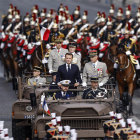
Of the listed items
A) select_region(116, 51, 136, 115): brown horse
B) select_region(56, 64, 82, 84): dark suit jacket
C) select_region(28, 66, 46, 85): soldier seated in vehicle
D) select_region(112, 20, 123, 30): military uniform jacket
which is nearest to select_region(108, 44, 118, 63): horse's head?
select_region(116, 51, 136, 115): brown horse

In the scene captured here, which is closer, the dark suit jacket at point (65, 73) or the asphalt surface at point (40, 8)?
the dark suit jacket at point (65, 73)

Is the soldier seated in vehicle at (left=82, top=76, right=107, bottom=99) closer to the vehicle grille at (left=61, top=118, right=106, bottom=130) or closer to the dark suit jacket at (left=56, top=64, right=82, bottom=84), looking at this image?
the vehicle grille at (left=61, top=118, right=106, bottom=130)

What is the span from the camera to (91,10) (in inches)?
2085

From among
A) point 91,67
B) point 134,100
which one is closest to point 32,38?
point 134,100

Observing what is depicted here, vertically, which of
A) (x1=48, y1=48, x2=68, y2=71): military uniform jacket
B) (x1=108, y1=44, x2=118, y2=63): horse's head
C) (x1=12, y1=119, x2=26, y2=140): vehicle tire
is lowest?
(x1=12, y1=119, x2=26, y2=140): vehicle tire

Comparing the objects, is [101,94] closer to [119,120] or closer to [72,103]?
[72,103]

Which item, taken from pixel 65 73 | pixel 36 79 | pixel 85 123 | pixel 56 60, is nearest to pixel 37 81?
pixel 36 79

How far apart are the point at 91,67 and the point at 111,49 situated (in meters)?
7.06

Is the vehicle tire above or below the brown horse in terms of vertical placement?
below

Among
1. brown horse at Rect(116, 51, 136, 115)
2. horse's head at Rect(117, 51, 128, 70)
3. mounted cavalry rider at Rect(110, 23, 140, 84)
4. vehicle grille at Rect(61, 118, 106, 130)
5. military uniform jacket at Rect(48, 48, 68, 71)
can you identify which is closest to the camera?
vehicle grille at Rect(61, 118, 106, 130)

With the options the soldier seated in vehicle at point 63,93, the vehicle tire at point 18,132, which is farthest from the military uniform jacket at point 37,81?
the soldier seated in vehicle at point 63,93

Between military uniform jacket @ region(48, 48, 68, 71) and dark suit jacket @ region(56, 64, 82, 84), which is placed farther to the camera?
military uniform jacket @ region(48, 48, 68, 71)

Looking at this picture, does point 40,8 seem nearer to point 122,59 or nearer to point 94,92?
point 122,59

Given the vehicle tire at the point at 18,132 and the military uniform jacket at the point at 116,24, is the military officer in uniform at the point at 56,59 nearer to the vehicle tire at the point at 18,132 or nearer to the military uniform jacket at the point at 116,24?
the vehicle tire at the point at 18,132
